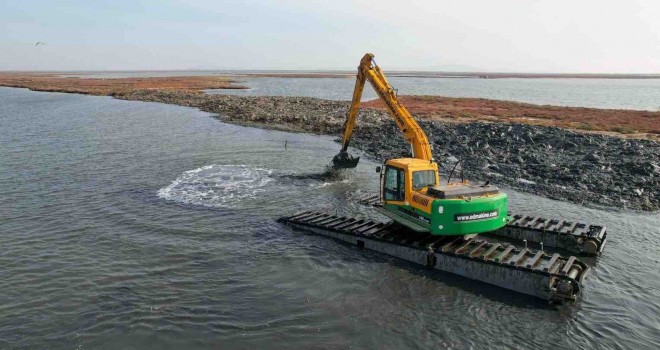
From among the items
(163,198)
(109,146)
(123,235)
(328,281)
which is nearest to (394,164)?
(328,281)

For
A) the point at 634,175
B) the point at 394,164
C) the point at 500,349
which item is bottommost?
the point at 500,349

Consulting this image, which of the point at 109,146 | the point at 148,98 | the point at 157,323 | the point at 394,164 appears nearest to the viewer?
the point at 157,323

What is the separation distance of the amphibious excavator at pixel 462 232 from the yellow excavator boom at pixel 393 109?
6 cm

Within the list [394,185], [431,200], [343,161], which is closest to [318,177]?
[343,161]

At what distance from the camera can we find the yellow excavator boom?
19.0 metres

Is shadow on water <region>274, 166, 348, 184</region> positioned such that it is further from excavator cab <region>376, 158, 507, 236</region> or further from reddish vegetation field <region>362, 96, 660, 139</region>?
reddish vegetation field <region>362, 96, 660, 139</region>

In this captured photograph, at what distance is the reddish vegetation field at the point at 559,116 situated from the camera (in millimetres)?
42906

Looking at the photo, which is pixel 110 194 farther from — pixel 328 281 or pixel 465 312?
pixel 465 312

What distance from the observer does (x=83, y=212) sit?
789 inches

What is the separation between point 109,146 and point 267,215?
825 inches

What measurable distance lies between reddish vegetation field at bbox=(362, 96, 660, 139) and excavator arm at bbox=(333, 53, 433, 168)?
26.9 metres

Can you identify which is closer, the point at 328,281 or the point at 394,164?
the point at 328,281

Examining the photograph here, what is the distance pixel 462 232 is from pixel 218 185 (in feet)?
49.5

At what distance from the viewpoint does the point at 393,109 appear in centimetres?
2042
